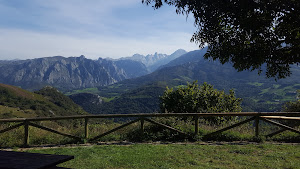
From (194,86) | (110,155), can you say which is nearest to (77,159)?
(110,155)

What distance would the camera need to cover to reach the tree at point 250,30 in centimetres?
591

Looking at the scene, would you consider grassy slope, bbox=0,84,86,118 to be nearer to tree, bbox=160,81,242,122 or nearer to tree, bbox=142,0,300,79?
tree, bbox=160,81,242,122

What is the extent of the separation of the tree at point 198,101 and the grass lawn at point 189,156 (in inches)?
188

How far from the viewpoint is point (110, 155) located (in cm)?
827

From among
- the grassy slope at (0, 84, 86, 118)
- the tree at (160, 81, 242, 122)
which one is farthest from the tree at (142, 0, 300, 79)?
the grassy slope at (0, 84, 86, 118)

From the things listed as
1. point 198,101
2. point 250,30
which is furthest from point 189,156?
point 198,101

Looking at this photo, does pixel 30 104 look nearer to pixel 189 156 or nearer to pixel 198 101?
pixel 198 101

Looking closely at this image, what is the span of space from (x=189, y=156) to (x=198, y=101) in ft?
22.5

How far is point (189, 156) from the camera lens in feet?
25.6

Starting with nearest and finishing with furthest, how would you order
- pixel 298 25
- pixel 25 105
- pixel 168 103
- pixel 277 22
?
pixel 298 25, pixel 277 22, pixel 168 103, pixel 25 105

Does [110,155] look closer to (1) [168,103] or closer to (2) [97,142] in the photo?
(2) [97,142]

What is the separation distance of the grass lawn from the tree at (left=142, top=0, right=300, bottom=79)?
9.87 ft

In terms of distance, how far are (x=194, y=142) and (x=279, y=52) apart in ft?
18.1

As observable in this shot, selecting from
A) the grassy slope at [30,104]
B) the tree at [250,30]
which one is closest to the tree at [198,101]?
the tree at [250,30]
